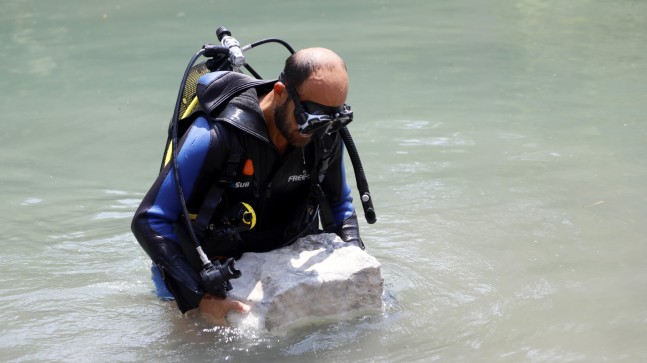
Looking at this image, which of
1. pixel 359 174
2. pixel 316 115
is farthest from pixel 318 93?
pixel 359 174

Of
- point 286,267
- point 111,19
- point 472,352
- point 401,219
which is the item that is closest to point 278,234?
point 286,267

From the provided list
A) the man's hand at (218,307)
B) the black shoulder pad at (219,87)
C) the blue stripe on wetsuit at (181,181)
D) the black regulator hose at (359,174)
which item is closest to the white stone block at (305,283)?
the man's hand at (218,307)

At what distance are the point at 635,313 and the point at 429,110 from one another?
305 centimetres

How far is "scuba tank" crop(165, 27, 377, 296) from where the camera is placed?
2977 millimetres

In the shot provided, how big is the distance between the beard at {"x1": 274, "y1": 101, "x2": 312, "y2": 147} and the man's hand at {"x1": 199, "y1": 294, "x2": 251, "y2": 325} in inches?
23.3

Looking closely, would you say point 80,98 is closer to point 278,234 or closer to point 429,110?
point 429,110

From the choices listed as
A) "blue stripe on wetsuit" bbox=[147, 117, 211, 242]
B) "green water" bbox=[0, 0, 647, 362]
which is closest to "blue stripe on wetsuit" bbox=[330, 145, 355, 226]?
"green water" bbox=[0, 0, 647, 362]

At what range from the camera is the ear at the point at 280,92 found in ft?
9.96

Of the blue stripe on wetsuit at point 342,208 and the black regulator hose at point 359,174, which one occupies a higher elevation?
the black regulator hose at point 359,174

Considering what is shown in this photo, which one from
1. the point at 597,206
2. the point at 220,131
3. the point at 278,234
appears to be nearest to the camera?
the point at 220,131

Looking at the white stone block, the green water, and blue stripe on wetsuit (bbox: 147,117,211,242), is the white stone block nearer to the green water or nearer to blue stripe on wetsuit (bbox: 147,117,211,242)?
the green water

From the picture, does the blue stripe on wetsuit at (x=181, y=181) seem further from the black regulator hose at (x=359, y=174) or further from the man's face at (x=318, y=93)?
the black regulator hose at (x=359, y=174)

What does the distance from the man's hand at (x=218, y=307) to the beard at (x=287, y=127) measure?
59 cm

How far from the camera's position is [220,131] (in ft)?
9.86
